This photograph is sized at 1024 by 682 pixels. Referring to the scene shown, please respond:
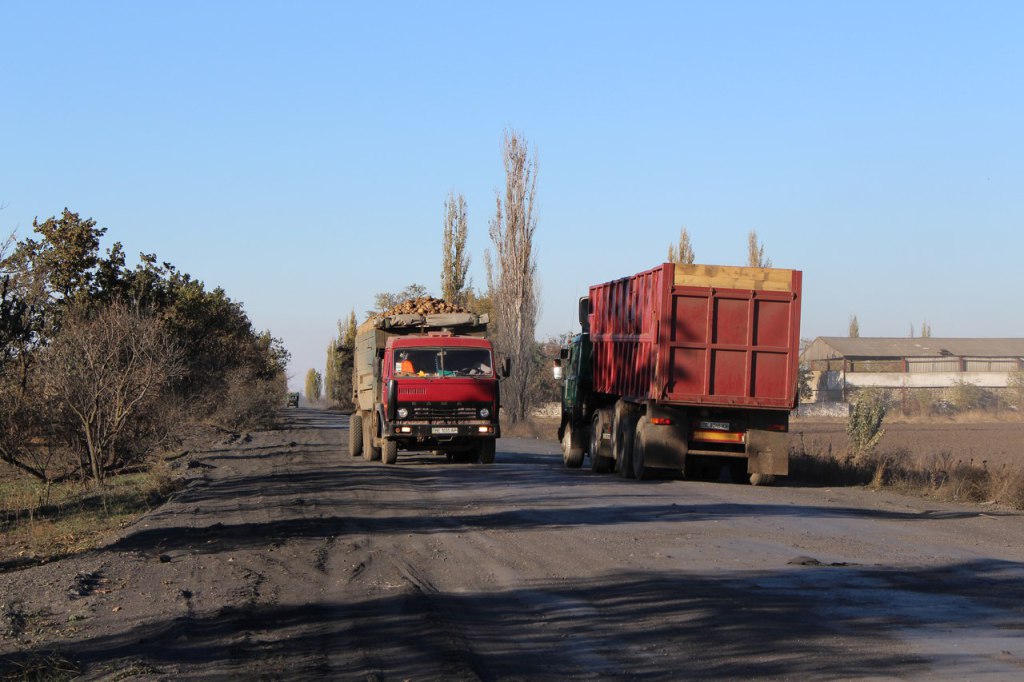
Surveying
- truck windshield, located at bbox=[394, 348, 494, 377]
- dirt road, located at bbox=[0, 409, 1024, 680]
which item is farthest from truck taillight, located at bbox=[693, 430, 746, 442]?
truck windshield, located at bbox=[394, 348, 494, 377]

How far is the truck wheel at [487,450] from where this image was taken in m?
23.5

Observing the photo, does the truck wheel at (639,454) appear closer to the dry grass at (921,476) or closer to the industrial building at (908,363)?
the dry grass at (921,476)

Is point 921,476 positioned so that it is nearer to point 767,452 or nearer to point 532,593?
point 767,452

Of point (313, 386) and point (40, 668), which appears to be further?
point (313, 386)

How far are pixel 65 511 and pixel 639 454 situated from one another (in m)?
10.0

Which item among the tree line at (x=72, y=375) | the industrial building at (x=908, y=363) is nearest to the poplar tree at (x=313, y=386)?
the industrial building at (x=908, y=363)

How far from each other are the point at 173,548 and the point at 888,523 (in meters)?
8.82

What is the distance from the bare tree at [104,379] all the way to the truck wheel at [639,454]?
370 inches

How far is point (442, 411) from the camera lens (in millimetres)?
22625

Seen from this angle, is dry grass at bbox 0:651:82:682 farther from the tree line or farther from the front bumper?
the front bumper

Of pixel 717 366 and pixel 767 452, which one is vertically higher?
pixel 717 366

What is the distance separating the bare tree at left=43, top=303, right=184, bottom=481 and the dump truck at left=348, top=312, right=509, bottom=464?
14.9 ft

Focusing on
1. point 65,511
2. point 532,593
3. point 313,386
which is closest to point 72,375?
point 65,511

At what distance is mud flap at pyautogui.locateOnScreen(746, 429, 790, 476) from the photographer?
757 inches
